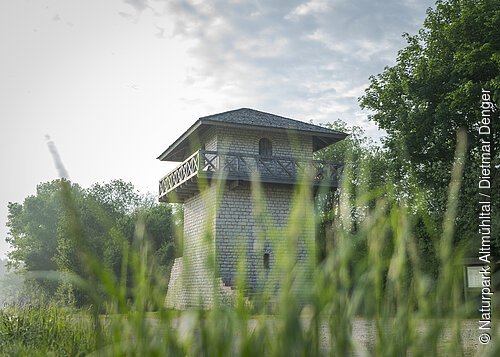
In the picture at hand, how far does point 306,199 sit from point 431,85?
843 inches

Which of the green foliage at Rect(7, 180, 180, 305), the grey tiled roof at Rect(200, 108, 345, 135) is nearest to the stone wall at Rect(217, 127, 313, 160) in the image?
the grey tiled roof at Rect(200, 108, 345, 135)

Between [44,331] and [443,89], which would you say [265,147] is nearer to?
[443,89]

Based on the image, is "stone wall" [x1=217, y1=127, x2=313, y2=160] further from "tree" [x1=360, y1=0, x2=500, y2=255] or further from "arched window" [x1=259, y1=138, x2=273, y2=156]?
Result: "tree" [x1=360, y1=0, x2=500, y2=255]

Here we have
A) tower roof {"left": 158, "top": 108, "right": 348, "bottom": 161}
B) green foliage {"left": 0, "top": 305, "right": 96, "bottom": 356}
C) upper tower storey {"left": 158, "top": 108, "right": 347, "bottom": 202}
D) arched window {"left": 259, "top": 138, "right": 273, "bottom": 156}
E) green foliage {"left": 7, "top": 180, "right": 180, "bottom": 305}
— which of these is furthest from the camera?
green foliage {"left": 7, "top": 180, "right": 180, "bottom": 305}

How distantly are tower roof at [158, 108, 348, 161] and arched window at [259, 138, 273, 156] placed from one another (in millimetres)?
760

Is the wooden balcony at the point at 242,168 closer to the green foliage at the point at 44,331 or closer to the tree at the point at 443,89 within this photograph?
the tree at the point at 443,89

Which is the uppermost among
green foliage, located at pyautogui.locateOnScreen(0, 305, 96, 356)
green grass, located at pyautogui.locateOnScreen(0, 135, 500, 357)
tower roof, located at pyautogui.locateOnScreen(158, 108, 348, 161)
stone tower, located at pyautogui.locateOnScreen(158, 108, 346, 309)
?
tower roof, located at pyautogui.locateOnScreen(158, 108, 348, 161)

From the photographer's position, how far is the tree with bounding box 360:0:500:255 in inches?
771

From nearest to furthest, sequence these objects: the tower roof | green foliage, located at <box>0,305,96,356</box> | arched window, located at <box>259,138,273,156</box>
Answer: green foliage, located at <box>0,305,96,356</box>, the tower roof, arched window, located at <box>259,138,273,156</box>

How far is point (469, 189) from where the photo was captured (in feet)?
58.6

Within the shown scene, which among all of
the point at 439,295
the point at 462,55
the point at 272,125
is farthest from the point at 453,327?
the point at 462,55

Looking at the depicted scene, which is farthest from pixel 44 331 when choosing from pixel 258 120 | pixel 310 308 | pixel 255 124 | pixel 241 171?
pixel 258 120

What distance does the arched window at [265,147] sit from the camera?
68.8 feet

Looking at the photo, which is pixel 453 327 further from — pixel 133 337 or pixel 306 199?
pixel 133 337
